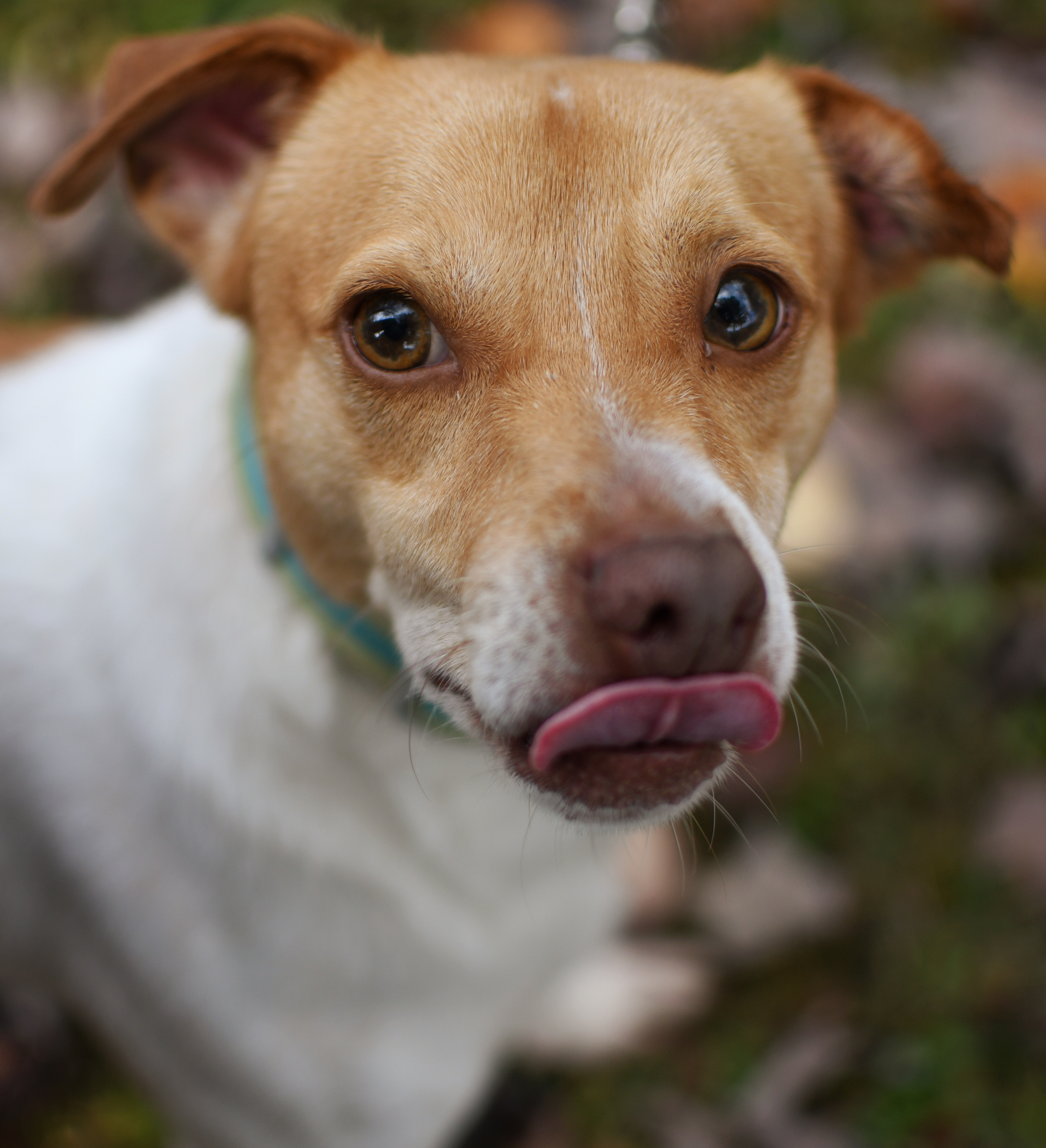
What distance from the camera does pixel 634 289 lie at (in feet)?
5.45

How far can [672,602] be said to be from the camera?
1.37 m

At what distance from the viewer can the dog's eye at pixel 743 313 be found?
5.81 feet

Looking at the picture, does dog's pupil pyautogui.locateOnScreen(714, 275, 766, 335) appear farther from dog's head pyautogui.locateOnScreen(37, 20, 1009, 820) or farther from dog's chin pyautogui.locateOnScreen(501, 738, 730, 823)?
dog's chin pyautogui.locateOnScreen(501, 738, 730, 823)

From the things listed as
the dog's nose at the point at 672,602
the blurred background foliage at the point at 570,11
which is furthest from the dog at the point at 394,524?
→ the blurred background foliage at the point at 570,11

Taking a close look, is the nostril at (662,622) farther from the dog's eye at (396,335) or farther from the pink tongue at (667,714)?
the dog's eye at (396,335)

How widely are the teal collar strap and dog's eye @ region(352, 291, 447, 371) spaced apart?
32cm

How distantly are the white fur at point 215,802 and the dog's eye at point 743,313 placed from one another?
0.87 meters

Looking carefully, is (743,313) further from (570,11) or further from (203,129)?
(570,11)

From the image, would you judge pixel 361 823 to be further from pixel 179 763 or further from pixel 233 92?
pixel 233 92

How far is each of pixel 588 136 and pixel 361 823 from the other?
53.7 inches

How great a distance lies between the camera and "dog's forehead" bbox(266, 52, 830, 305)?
1.67 metres

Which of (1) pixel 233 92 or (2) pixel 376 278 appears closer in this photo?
(2) pixel 376 278

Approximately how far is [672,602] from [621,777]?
33 cm

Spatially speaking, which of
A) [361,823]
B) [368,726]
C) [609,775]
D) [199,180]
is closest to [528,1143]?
[361,823]
